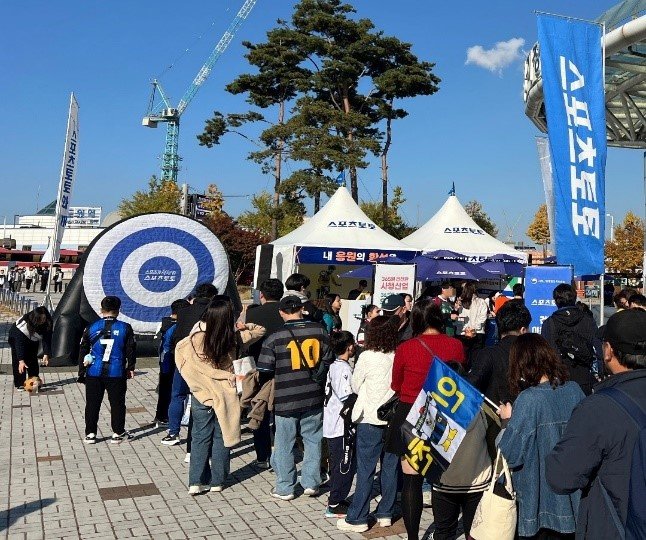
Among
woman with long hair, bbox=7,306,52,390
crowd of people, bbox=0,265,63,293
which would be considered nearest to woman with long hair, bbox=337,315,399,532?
woman with long hair, bbox=7,306,52,390

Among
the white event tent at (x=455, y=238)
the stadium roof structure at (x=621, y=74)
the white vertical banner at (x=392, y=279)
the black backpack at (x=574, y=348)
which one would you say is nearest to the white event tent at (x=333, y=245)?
the white event tent at (x=455, y=238)

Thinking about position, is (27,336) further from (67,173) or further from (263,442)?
(67,173)

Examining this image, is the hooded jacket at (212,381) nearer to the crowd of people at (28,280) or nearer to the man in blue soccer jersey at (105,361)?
the man in blue soccer jersey at (105,361)

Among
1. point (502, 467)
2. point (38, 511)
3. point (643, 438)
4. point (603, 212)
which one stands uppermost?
point (603, 212)

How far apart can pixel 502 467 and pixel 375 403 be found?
5.23ft

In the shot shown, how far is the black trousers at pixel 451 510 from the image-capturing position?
3.85m

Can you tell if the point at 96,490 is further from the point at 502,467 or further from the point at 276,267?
the point at 276,267

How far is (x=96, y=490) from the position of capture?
5750mm

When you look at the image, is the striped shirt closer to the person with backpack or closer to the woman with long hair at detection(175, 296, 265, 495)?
the woman with long hair at detection(175, 296, 265, 495)

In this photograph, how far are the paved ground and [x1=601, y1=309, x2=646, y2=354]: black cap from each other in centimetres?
288

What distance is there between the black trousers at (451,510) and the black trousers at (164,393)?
14.8 ft

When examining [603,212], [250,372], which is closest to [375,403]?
[250,372]

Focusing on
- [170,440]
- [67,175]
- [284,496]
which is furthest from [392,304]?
[67,175]

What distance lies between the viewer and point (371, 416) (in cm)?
478
